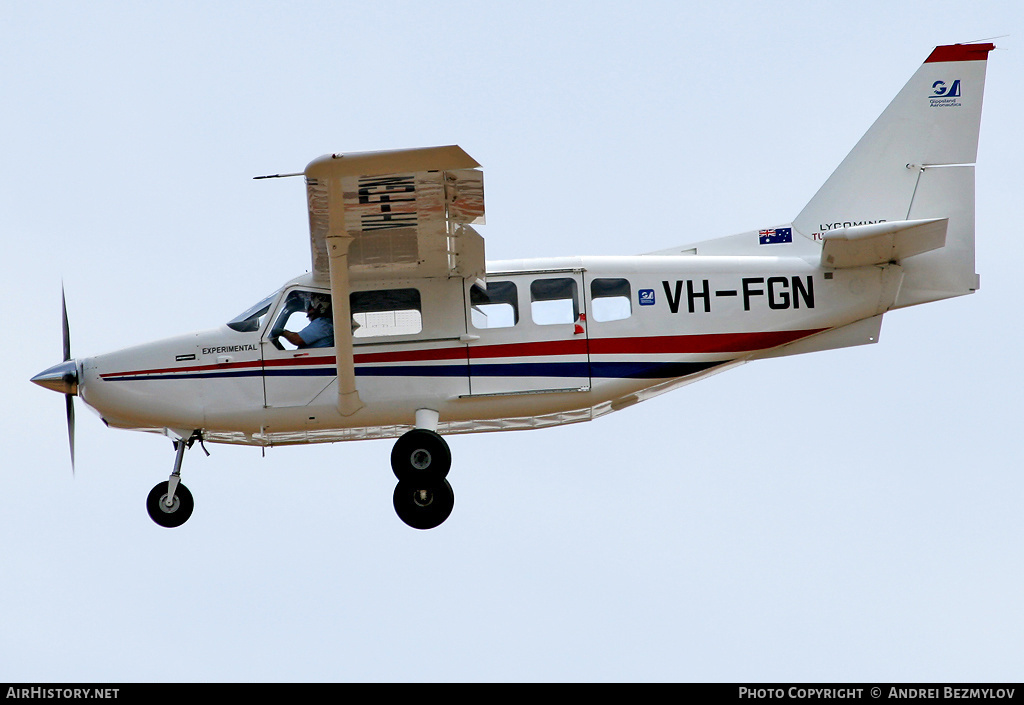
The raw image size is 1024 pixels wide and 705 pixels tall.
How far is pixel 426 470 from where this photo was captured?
1698 cm

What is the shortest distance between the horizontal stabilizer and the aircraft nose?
8.91 m

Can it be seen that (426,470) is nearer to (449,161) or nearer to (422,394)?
(422,394)

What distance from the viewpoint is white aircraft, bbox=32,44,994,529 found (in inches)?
684

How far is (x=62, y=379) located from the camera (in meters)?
17.8

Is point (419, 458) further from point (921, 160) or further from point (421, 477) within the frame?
point (921, 160)

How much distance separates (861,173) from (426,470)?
6572 mm

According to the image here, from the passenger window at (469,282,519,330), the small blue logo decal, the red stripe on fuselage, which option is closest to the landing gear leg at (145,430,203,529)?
the red stripe on fuselage

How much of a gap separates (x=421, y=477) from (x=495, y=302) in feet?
7.34

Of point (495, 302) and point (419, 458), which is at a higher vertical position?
point (495, 302)

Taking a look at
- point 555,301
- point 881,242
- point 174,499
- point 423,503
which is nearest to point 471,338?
point 555,301

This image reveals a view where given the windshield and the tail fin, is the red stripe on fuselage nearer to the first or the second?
the windshield

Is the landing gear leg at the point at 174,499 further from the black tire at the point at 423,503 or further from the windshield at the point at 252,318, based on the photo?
the black tire at the point at 423,503
